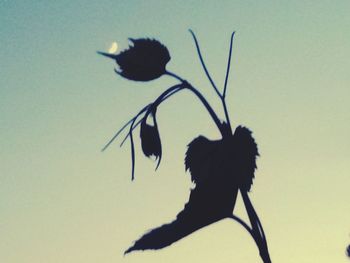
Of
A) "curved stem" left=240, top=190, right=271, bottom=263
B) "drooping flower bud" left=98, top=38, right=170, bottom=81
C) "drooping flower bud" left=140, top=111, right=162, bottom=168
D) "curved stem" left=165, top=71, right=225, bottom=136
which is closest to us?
"curved stem" left=240, top=190, right=271, bottom=263

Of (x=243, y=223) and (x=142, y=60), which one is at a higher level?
(x=142, y=60)

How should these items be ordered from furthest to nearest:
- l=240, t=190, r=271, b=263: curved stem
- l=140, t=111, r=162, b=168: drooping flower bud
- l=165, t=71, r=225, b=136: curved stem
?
l=140, t=111, r=162, b=168: drooping flower bud → l=165, t=71, r=225, b=136: curved stem → l=240, t=190, r=271, b=263: curved stem

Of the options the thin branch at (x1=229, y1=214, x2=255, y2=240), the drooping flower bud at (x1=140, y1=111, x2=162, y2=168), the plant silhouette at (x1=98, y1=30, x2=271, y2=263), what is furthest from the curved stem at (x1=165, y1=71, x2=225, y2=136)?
the thin branch at (x1=229, y1=214, x2=255, y2=240)

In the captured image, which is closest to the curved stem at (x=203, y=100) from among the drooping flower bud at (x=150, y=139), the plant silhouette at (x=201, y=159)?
the plant silhouette at (x=201, y=159)

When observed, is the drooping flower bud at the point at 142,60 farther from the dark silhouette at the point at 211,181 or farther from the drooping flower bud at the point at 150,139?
the dark silhouette at the point at 211,181

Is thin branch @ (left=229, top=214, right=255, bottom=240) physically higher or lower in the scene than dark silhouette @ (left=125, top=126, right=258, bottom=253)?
lower

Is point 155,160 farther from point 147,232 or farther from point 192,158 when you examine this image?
point 147,232

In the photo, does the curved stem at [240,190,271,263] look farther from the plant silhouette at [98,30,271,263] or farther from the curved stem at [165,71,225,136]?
the curved stem at [165,71,225,136]

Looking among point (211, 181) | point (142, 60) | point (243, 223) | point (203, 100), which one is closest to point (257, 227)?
point (243, 223)

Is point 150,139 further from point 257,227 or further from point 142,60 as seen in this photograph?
point 257,227
